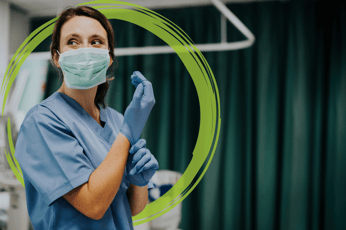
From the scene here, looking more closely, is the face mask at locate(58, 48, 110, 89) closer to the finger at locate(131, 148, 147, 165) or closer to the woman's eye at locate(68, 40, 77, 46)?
the woman's eye at locate(68, 40, 77, 46)

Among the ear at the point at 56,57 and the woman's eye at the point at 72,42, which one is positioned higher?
the woman's eye at the point at 72,42

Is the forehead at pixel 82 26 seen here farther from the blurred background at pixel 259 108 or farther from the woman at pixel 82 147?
the blurred background at pixel 259 108

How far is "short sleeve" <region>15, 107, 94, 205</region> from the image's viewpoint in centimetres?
70

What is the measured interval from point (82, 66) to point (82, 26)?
0.13 m

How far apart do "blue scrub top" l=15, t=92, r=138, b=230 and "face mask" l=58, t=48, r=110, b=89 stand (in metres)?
0.09

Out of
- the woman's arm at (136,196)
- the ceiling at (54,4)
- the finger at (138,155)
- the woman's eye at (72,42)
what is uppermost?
the ceiling at (54,4)

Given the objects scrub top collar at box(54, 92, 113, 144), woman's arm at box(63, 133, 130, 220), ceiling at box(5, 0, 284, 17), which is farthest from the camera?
ceiling at box(5, 0, 284, 17)

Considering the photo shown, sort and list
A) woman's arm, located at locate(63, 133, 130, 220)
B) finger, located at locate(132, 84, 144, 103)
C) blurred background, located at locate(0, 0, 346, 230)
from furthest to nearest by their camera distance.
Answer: blurred background, located at locate(0, 0, 346, 230)
finger, located at locate(132, 84, 144, 103)
woman's arm, located at locate(63, 133, 130, 220)

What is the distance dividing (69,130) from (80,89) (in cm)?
18

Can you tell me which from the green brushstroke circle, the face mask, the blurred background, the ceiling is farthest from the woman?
the ceiling

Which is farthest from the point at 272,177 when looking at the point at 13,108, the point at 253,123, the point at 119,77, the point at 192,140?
the point at 13,108

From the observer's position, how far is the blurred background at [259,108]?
3.01 meters

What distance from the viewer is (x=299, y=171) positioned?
10.00 ft

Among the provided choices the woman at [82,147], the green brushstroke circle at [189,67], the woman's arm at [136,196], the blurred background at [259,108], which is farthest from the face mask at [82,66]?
the blurred background at [259,108]
